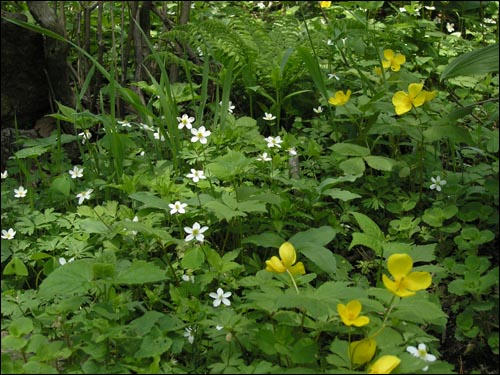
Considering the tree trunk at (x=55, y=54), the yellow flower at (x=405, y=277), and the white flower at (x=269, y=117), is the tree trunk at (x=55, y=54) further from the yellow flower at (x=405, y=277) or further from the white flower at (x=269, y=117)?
the yellow flower at (x=405, y=277)

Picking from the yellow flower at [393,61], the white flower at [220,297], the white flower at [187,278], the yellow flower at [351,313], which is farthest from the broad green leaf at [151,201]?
the yellow flower at [393,61]

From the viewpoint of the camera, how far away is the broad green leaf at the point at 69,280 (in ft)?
6.45

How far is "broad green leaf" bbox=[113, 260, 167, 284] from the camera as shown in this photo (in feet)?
6.55

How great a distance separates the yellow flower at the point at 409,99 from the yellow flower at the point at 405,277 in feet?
2.68

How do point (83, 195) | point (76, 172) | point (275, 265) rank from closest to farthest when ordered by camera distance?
point (275, 265) → point (83, 195) → point (76, 172)

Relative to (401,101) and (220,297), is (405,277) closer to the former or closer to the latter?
(220,297)

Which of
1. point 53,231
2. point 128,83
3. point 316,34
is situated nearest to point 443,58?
point 316,34

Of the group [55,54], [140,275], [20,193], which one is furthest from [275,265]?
[55,54]

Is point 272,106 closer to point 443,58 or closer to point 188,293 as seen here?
point 443,58

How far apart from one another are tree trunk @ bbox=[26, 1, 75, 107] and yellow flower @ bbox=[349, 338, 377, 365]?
2.17m

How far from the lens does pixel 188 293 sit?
7.37ft

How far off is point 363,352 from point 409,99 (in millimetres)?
1072

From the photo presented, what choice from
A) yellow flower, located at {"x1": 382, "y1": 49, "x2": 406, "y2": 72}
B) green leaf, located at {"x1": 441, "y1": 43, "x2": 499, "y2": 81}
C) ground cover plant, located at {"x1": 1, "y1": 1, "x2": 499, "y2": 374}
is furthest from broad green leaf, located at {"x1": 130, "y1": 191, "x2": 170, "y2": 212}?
yellow flower, located at {"x1": 382, "y1": 49, "x2": 406, "y2": 72}

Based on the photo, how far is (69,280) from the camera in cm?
200
